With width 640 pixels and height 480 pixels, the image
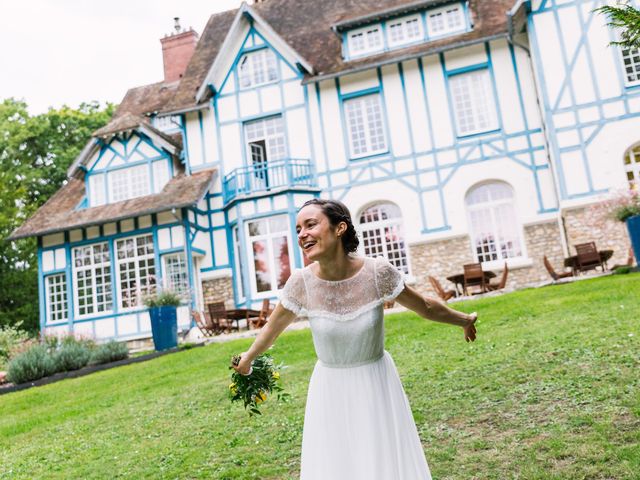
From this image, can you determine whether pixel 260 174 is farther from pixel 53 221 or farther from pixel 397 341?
pixel 397 341

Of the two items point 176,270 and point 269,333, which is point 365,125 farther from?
point 269,333

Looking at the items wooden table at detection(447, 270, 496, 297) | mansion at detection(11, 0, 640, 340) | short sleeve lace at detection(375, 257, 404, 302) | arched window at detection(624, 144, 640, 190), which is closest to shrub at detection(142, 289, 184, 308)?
mansion at detection(11, 0, 640, 340)

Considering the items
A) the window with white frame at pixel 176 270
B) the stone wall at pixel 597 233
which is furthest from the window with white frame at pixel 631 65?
the window with white frame at pixel 176 270

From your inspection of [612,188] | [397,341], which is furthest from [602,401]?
[612,188]

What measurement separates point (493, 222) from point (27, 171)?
24.7m

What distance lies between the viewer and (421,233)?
57.9ft

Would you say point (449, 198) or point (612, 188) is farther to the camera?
point (449, 198)

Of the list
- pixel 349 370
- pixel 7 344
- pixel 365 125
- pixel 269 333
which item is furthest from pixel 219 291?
pixel 349 370

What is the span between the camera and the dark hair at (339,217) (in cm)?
284

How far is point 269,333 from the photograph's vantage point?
3.07m

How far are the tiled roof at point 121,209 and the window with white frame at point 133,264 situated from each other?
41.4 inches

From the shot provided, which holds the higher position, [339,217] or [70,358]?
[339,217]

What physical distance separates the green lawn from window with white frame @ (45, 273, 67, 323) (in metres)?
10.9

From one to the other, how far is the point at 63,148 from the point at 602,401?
1312 inches
